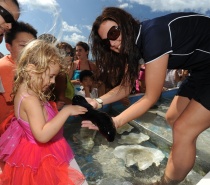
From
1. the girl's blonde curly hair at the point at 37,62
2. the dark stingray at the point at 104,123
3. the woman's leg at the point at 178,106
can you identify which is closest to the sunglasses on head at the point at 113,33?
the girl's blonde curly hair at the point at 37,62

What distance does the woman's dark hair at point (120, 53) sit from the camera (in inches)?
67.7

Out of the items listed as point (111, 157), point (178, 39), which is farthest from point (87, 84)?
point (178, 39)

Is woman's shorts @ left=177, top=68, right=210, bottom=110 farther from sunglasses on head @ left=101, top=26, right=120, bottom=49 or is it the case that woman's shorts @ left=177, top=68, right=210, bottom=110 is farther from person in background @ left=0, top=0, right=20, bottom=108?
person in background @ left=0, top=0, right=20, bottom=108

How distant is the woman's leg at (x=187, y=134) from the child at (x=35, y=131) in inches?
29.3

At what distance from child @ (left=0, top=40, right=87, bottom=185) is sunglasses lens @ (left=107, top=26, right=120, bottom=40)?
43cm

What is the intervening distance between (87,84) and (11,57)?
2.11 meters

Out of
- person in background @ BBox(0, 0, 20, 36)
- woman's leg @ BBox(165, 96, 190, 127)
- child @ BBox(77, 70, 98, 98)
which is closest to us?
person in background @ BBox(0, 0, 20, 36)

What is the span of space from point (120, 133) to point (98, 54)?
1691 mm

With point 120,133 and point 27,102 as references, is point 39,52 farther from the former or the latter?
point 120,133

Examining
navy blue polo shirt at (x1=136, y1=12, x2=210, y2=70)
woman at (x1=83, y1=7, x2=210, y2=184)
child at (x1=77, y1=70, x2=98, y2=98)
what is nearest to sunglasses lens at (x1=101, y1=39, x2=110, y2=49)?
woman at (x1=83, y1=7, x2=210, y2=184)

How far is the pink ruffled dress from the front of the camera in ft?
5.61

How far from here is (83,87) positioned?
14.9 feet

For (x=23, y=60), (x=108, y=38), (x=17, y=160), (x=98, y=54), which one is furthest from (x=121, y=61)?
(x=17, y=160)

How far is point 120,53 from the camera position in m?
1.81
